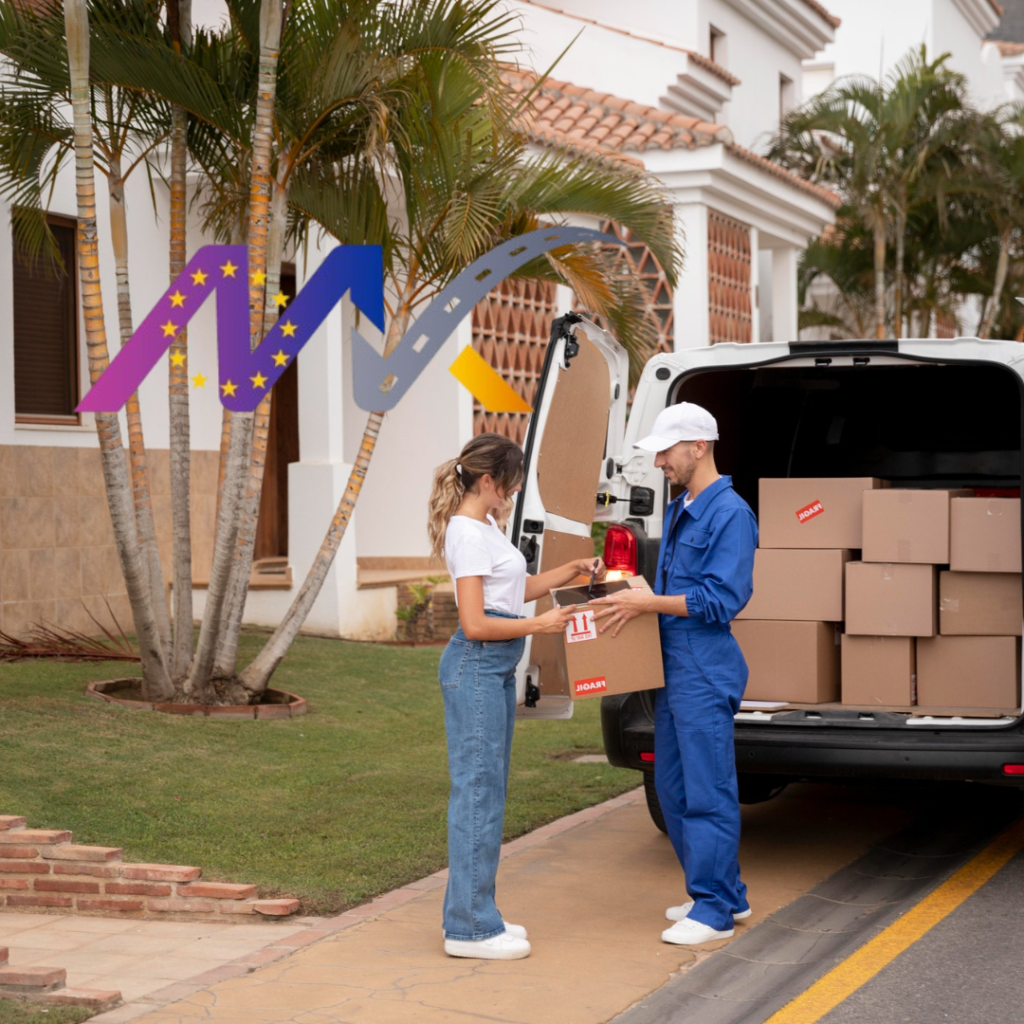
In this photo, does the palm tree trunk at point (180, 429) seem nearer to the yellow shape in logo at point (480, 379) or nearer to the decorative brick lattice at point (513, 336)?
the yellow shape in logo at point (480, 379)

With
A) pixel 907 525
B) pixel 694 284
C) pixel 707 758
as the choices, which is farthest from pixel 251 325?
pixel 694 284

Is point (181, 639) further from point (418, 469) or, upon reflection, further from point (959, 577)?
point (418, 469)

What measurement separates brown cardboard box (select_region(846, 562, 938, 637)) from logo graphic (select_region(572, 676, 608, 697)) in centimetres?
194

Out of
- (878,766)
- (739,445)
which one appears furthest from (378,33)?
(878,766)

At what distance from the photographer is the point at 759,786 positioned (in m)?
6.78

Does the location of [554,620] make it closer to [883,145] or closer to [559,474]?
[559,474]

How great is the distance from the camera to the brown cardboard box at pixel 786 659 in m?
6.70

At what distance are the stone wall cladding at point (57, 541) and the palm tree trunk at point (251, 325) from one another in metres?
2.50

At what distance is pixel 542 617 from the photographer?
5.03m

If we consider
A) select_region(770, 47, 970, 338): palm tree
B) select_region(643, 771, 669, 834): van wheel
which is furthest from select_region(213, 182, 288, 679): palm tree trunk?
select_region(770, 47, 970, 338): palm tree

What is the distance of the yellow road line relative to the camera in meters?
4.62

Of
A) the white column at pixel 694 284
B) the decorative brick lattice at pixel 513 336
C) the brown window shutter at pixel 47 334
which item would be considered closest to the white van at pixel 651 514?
the brown window shutter at pixel 47 334

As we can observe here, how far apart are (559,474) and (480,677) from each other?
126 cm

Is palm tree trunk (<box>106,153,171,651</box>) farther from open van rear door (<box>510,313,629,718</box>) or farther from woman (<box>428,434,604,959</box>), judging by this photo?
woman (<box>428,434,604,959</box>)
